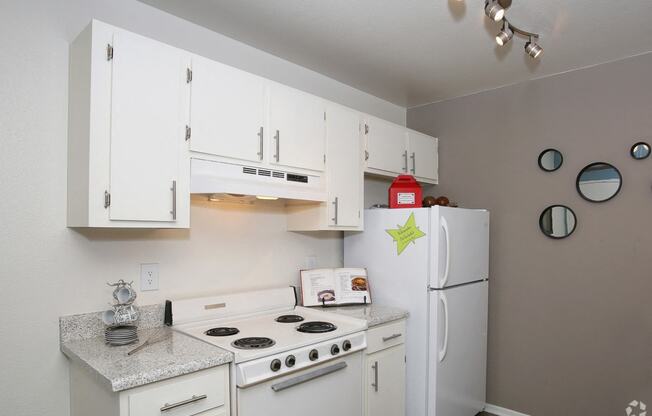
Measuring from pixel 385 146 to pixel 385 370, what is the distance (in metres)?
1.53

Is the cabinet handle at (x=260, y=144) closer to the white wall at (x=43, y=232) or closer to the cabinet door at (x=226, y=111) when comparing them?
the cabinet door at (x=226, y=111)

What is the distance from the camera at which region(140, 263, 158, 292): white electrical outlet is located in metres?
2.10

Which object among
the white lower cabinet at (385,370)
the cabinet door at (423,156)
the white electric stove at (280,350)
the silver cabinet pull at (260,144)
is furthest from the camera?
the cabinet door at (423,156)

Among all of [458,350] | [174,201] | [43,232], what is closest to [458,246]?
[458,350]

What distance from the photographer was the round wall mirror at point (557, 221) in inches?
114

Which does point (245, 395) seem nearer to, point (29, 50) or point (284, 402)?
point (284, 402)

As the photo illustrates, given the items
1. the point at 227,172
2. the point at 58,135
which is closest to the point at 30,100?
the point at 58,135

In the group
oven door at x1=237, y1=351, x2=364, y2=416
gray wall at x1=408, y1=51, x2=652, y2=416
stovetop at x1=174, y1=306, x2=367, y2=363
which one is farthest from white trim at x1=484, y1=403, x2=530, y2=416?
stovetop at x1=174, y1=306, x2=367, y2=363

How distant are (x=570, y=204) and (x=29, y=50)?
323 centimetres

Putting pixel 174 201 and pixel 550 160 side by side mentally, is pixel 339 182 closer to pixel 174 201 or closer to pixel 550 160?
pixel 174 201

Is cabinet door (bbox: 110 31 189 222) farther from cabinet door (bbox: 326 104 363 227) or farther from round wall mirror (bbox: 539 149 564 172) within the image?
round wall mirror (bbox: 539 149 564 172)

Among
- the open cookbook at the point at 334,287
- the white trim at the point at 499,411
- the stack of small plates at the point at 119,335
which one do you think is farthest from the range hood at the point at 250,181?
the white trim at the point at 499,411

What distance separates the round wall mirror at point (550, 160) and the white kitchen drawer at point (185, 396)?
8.44ft

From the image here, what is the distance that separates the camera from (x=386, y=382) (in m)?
2.49
